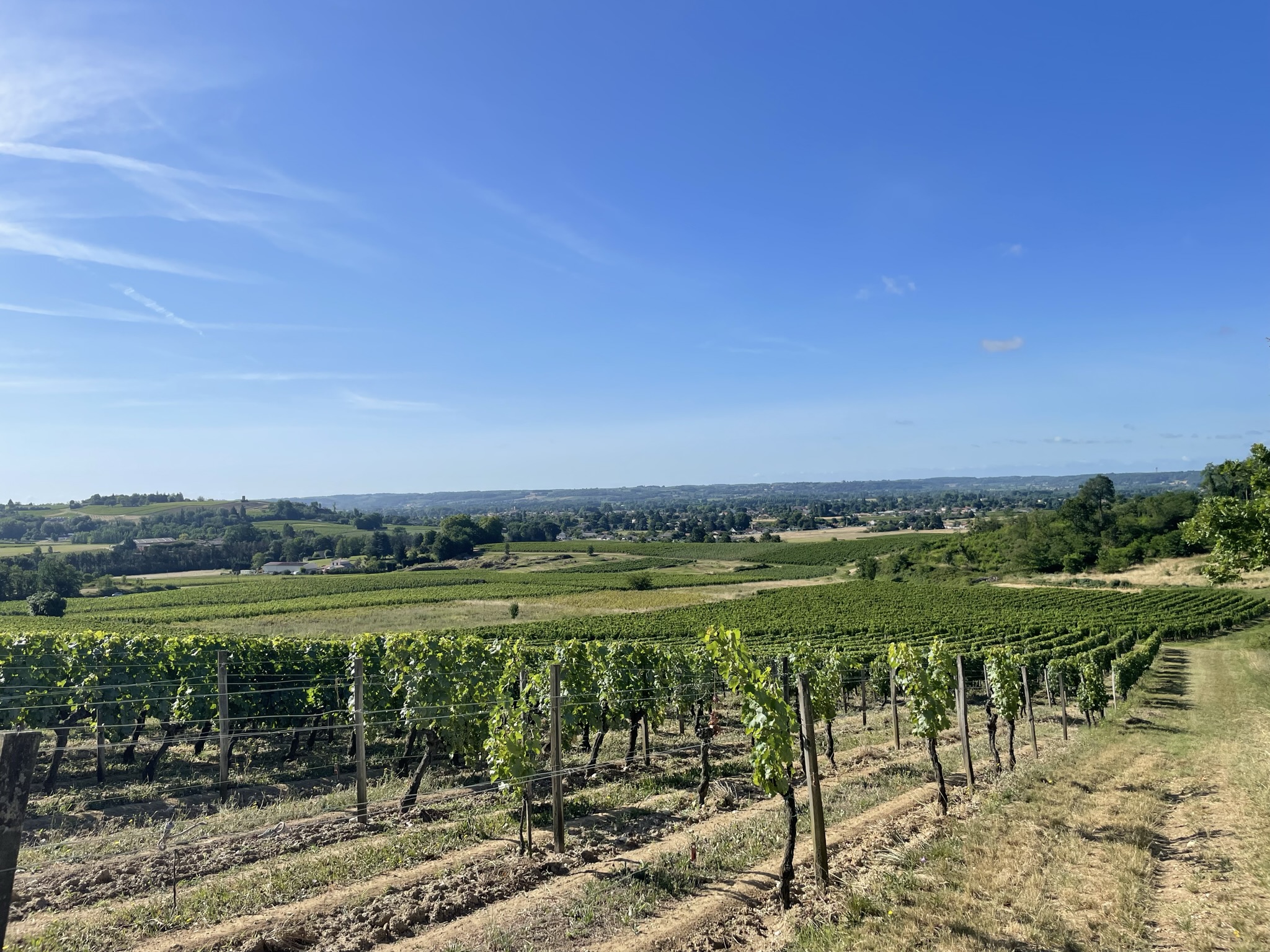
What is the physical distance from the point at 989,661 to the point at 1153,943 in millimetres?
10872

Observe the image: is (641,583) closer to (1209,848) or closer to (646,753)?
(646,753)

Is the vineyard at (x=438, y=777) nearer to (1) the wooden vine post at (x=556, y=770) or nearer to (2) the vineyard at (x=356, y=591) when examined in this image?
(1) the wooden vine post at (x=556, y=770)

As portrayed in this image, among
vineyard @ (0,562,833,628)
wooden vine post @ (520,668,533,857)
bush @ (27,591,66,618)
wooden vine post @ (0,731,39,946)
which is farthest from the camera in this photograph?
vineyard @ (0,562,833,628)

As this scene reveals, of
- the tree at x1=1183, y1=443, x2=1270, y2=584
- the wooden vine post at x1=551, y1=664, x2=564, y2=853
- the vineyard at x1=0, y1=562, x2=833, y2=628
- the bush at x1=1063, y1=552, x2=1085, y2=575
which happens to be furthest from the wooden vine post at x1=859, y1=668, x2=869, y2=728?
the bush at x1=1063, y1=552, x2=1085, y2=575

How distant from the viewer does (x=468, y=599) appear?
72.8 metres

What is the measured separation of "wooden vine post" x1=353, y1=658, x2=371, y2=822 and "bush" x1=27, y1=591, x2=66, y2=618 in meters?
63.1

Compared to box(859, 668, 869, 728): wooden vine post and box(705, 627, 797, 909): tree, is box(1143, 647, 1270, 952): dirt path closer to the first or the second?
box(705, 627, 797, 909): tree

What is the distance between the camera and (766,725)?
766 centimetres

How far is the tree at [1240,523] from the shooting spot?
13906 mm

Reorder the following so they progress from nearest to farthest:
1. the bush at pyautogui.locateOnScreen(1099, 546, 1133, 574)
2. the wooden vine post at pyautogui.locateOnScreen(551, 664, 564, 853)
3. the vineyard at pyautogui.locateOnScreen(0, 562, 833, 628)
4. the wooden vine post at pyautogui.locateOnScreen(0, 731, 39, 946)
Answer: the wooden vine post at pyautogui.locateOnScreen(0, 731, 39, 946)
the wooden vine post at pyautogui.locateOnScreen(551, 664, 564, 853)
the vineyard at pyautogui.locateOnScreen(0, 562, 833, 628)
the bush at pyautogui.locateOnScreen(1099, 546, 1133, 574)

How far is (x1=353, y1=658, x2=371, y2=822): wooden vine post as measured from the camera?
10.2 meters

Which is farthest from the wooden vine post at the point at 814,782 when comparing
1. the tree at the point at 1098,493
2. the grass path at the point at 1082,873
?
the tree at the point at 1098,493

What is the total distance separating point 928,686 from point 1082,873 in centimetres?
392

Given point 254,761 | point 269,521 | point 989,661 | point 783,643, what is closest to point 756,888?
point 989,661
